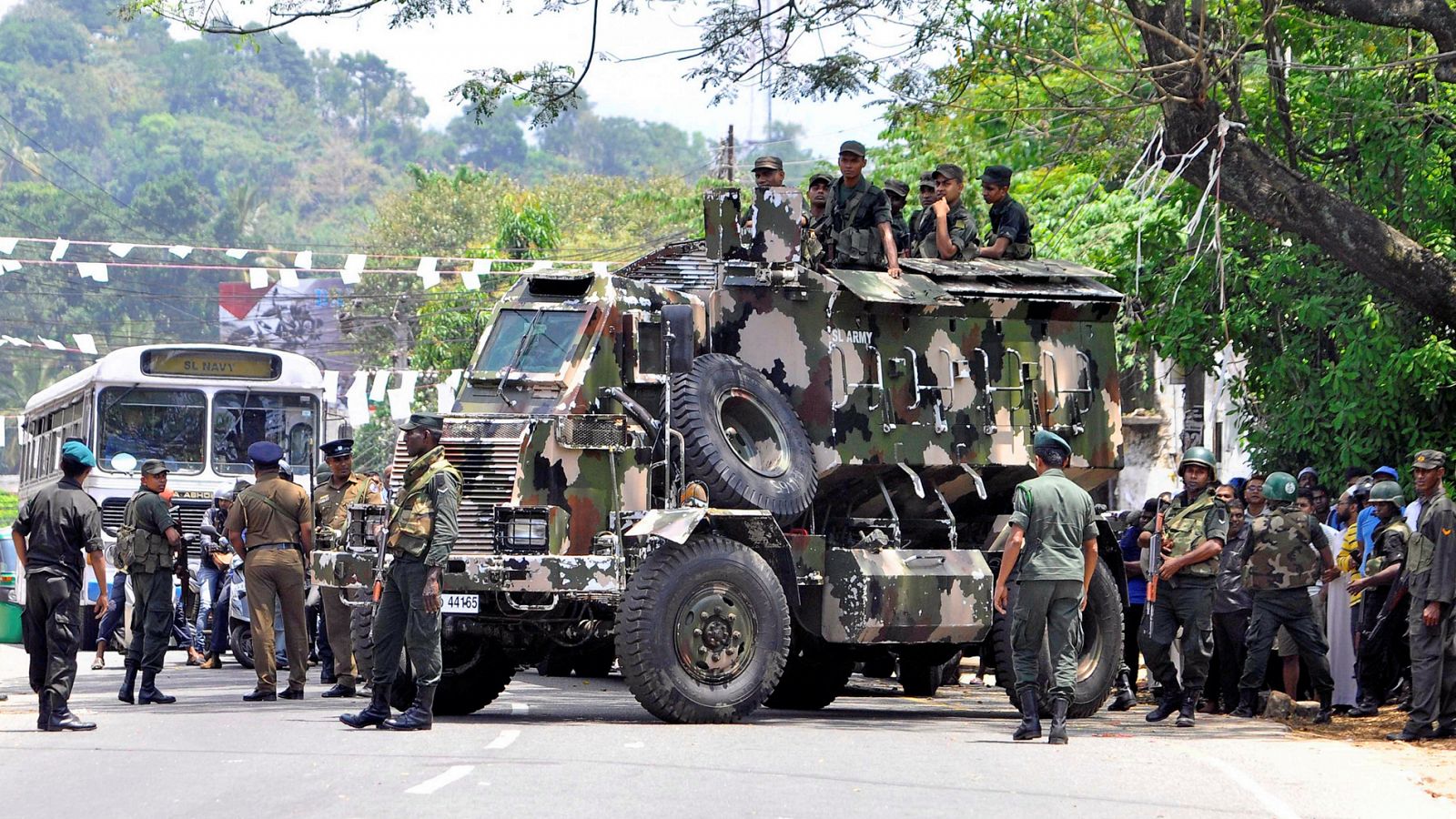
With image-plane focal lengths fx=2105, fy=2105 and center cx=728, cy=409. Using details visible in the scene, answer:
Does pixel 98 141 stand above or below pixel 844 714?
above

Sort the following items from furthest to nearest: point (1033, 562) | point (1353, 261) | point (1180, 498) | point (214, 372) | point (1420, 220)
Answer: point (214, 372)
point (1420, 220)
point (1353, 261)
point (1180, 498)
point (1033, 562)

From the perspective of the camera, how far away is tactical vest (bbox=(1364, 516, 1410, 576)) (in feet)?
49.1

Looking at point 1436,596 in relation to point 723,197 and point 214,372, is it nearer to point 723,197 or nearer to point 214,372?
point 723,197

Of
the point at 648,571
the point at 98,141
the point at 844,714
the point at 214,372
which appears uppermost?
the point at 98,141

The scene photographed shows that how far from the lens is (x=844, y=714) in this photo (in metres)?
15.7

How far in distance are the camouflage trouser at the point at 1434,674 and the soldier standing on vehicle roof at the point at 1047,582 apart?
2387 mm

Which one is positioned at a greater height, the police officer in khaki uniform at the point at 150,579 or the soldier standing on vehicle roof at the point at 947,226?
the soldier standing on vehicle roof at the point at 947,226

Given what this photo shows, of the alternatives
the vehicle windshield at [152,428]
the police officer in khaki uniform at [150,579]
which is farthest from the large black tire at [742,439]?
the vehicle windshield at [152,428]

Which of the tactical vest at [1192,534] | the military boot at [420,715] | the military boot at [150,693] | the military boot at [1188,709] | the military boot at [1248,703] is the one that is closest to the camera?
the military boot at [420,715]

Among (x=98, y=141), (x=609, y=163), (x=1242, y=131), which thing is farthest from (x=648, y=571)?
(x=609, y=163)

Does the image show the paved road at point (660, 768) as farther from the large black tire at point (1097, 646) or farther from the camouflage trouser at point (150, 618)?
the camouflage trouser at point (150, 618)

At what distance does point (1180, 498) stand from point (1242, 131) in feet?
9.78

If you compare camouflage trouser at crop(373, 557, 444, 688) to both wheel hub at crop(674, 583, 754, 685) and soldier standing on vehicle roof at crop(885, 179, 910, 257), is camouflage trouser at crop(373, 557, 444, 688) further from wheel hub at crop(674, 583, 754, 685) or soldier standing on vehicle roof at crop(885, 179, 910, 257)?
soldier standing on vehicle roof at crop(885, 179, 910, 257)

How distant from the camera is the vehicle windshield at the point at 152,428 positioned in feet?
73.4
